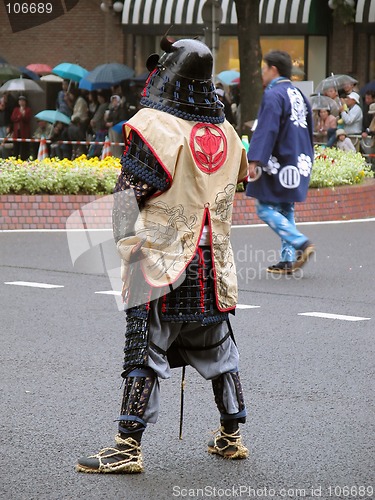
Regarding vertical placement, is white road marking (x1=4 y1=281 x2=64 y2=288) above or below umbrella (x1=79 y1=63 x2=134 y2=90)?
above

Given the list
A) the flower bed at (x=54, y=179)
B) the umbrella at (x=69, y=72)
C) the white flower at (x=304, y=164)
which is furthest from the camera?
the umbrella at (x=69, y=72)

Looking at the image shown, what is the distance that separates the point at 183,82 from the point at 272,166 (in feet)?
18.2

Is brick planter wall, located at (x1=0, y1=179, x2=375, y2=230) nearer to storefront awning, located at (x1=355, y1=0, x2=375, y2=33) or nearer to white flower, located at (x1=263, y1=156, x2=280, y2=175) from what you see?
white flower, located at (x1=263, y1=156, x2=280, y2=175)

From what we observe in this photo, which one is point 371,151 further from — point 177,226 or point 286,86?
point 177,226

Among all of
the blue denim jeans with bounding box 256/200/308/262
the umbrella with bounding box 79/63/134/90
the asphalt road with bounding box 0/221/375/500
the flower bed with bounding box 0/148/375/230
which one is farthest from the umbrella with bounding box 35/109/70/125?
the blue denim jeans with bounding box 256/200/308/262

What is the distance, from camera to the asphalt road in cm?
462

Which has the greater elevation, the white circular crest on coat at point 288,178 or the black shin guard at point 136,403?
the black shin guard at point 136,403

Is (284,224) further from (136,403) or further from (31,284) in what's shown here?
(136,403)

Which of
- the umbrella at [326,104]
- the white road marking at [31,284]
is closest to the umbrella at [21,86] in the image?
the umbrella at [326,104]

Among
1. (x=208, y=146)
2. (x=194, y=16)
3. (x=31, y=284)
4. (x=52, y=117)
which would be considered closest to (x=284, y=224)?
(x=31, y=284)

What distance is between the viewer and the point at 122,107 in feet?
78.0

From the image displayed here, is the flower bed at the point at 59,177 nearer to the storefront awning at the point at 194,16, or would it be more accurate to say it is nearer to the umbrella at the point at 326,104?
the umbrella at the point at 326,104

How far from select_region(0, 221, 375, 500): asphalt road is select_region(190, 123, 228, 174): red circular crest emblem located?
1.19 meters

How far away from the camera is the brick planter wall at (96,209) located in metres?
14.0
